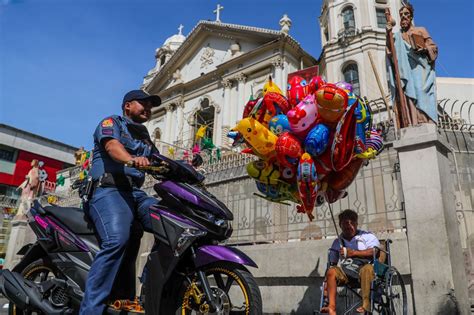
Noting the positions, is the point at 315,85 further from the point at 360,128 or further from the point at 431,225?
the point at 431,225

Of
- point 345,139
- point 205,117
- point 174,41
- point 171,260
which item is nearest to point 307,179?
point 345,139

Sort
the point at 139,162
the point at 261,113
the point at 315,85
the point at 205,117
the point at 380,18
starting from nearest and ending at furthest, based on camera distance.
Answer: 1. the point at 139,162
2. the point at 315,85
3. the point at 261,113
4. the point at 380,18
5. the point at 205,117

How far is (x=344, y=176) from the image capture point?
4.02m

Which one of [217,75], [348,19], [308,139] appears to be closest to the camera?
[308,139]

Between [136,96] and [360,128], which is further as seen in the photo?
[360,128]

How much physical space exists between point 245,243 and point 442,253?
3.13 metres

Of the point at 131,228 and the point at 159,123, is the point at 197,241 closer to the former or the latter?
the point at 131,228

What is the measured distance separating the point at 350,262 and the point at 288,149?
132 cm

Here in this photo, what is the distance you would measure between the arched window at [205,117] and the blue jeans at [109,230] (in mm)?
21105

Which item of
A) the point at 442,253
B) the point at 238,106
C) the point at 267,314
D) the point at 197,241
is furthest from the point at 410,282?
the point at 238,106

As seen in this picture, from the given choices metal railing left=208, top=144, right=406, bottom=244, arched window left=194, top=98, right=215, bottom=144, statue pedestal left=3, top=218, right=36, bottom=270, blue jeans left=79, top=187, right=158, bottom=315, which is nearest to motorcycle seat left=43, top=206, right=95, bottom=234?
blue jeans left=79, top=187, right=158, bottom=315

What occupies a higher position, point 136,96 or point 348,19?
point 348,19

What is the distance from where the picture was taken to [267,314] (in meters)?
5.04

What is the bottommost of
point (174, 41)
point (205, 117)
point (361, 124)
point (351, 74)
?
point (361, 124)
